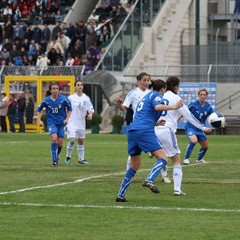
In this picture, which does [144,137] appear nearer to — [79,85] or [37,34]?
[79,85]

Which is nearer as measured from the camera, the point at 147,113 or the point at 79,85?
the point at 147,113

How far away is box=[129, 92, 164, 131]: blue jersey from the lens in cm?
1595

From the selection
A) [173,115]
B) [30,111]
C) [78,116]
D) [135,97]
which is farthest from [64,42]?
[173,115]

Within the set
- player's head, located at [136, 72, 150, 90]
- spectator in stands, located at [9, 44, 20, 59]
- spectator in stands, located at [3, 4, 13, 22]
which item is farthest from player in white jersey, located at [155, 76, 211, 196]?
spectator in stands, located at [3, 4, 13, 22]

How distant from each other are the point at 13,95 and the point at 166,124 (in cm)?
3439

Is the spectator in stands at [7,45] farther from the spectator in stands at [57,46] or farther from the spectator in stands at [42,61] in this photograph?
the spectator in stands at [42,61]

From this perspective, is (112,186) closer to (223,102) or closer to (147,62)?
(223,102)

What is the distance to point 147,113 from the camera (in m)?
16.0

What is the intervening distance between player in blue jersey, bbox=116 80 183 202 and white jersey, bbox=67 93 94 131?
1043 cm

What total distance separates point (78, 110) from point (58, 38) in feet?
90.2

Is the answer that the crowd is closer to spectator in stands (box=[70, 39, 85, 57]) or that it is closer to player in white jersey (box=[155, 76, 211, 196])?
spectator in stands (box=[70, 39, 85, 57])

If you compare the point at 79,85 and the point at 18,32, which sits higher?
the point at 18,32

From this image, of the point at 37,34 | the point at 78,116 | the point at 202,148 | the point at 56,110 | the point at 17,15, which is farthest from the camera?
the point at 17,15

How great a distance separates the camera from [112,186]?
18.8 meters
